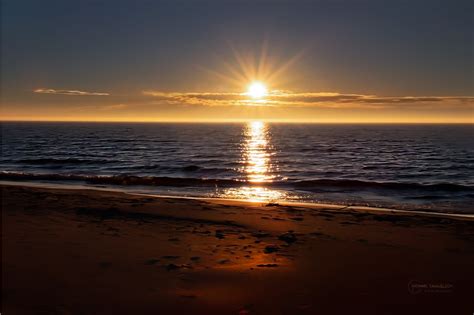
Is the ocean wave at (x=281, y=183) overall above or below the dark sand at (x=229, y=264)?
below

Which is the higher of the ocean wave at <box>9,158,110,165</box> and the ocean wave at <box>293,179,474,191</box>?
the ocean wave at <box>9,158,110,165</box>

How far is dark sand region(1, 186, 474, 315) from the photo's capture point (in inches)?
254

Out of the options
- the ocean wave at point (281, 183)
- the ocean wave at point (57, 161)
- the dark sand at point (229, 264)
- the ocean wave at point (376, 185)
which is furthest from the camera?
the ocean wave at point (57, 161)

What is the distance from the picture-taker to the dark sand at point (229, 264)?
6457mm

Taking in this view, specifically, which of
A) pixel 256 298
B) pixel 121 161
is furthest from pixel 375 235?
pixel 121 161

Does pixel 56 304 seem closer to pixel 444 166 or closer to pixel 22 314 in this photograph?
pixel 22 314

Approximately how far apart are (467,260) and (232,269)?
541 cm

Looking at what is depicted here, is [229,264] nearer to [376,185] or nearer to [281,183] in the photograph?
[281,183]

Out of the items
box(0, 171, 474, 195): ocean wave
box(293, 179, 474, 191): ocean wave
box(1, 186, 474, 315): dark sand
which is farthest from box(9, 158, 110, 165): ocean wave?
box(1, 186, 474, 315): dark sand

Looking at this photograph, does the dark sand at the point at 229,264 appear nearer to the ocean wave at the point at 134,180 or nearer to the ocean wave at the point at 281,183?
the ocean wave at the point at 281,183

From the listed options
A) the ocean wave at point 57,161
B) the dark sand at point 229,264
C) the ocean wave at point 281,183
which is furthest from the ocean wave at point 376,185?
the ocean wave at point 57,161

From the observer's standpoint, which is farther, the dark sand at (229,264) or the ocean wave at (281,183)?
the ocean wave at (281,183)

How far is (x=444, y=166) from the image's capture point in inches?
1511

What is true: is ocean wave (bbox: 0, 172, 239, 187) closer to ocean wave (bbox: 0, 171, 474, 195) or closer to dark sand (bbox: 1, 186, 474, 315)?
ocean wave (bbox: 0, 171, 474, 195)
